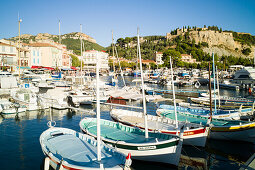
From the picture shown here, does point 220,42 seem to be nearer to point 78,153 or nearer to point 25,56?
point 25,56

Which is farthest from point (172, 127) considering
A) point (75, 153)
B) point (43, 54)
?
point (43, 54)

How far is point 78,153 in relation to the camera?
10.5 metres

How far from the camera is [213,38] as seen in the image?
188m

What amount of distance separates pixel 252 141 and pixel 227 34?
209929 millimetres

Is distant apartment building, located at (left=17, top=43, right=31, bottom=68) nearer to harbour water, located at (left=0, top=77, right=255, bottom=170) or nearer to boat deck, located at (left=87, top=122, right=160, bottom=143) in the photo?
harbour water, located at (left=0, top=77, right=255, bottom=170)

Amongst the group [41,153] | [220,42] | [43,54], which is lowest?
[41,153]

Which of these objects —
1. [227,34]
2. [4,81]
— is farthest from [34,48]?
[227,34]

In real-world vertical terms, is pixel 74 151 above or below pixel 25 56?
below

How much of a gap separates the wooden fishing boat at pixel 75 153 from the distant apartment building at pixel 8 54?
60.1 metres

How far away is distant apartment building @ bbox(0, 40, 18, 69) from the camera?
60594mm

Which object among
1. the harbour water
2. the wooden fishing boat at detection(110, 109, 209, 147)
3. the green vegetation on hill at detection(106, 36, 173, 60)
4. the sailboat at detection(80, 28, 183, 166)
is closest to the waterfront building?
the harbour water

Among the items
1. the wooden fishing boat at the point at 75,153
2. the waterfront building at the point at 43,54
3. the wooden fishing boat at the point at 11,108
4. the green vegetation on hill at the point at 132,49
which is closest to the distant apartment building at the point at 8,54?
the waterfront building at the point at 43,54

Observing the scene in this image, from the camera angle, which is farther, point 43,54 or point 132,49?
point 132,49

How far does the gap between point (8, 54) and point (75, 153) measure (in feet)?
216
